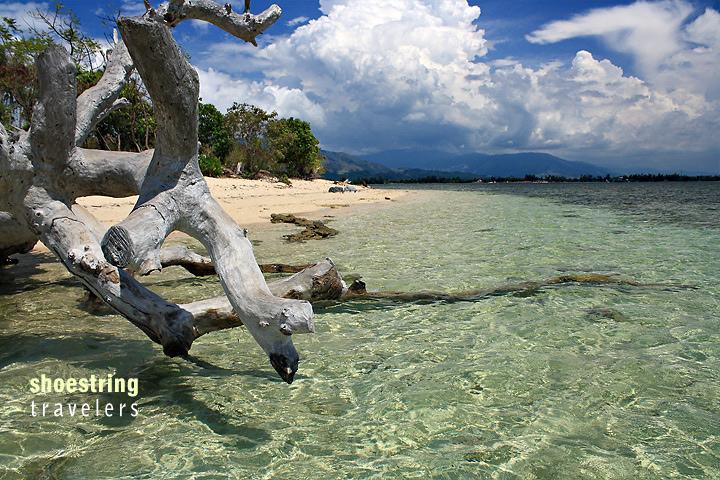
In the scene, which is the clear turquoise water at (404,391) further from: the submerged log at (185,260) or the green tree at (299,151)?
the green tree at (299,151)

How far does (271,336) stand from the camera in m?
3.90

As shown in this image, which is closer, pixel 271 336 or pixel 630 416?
pixel 271 336

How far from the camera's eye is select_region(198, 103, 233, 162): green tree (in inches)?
2336

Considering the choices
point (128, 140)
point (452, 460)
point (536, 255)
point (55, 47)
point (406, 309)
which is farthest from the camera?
point (128, 140)

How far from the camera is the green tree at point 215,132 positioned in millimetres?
59344

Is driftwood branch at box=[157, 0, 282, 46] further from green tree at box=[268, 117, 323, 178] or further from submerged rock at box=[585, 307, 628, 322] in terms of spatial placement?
green tree at box=[268, 117, 323, 178]

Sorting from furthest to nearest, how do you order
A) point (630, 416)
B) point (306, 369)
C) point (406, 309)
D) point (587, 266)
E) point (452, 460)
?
point (587, 266)
point (406, 309)
point (306, 369)
point (630, 416)
point (452, 460)

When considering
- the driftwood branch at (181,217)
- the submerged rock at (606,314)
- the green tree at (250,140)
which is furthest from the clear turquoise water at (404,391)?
the green tree at (250,140)

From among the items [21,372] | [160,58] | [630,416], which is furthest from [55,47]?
[630,416]

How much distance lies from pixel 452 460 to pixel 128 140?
168ft

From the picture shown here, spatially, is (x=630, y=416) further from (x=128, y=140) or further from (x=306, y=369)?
(x=128, y=140)

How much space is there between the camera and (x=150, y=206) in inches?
177

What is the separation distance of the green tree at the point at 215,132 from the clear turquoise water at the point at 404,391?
172ft

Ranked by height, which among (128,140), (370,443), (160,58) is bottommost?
(370,443)
